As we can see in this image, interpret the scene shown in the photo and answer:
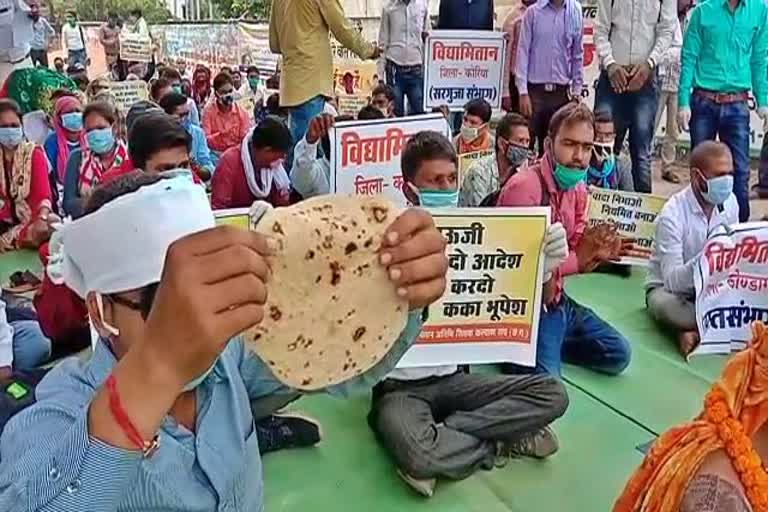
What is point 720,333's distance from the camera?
354 cm

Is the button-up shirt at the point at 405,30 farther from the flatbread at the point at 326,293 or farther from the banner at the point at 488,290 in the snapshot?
the flatbread at the point at 326,293

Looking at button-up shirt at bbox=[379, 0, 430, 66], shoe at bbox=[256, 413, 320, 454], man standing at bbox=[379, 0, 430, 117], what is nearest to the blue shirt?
shoe at bbox=[256, 413, 320, 454]

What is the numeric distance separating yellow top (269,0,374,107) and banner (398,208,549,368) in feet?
7.83

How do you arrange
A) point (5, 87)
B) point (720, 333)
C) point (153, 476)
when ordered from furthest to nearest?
point (5, 87) → point (720, 333) → point (153, 476)

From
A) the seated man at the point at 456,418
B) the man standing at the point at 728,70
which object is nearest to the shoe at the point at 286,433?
the seated man at the point at 456,418

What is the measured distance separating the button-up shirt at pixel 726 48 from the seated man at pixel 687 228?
1257 millimetres

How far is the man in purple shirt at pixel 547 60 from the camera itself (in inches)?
218

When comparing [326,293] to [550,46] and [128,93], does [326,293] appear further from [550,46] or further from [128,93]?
[128,93]

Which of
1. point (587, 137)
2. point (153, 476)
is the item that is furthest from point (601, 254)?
point (153, 476)

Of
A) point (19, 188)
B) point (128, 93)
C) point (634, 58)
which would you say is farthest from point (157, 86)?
point (634, 58)

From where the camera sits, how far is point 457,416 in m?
2.77

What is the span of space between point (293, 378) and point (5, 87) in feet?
21.5

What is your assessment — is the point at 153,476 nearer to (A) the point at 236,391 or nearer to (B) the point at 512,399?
(A) the point at 236,391

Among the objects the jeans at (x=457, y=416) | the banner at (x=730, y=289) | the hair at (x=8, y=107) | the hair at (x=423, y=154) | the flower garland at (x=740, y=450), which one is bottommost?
the jeans at (x=457, y=416)
